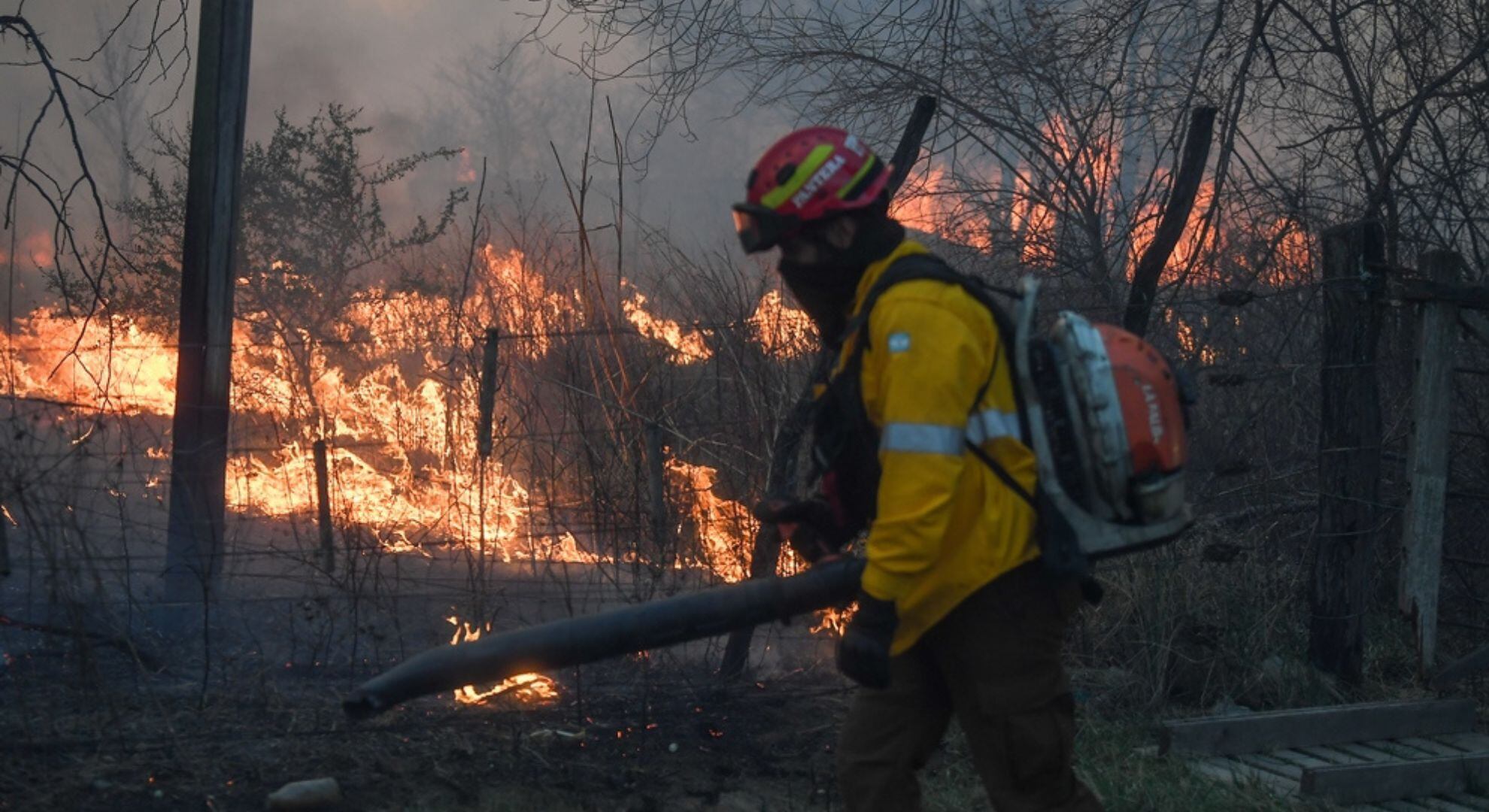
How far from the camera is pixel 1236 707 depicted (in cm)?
573

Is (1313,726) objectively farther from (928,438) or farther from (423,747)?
(423,747)

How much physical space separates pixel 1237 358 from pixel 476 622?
15.2 ft

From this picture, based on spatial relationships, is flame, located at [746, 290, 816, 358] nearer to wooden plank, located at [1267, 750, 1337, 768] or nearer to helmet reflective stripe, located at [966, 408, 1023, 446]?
wooden plank, located at [1267, 750, 1337, 768]

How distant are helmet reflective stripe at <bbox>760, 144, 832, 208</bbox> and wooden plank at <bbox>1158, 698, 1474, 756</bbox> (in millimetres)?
3041

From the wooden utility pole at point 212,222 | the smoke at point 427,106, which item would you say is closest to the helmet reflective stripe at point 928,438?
the wooden utility pole at point 212,222

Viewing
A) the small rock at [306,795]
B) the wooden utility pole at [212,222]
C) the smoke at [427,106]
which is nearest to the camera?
the small rock at [306,795]

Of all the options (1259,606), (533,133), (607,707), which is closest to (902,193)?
(1259,606)

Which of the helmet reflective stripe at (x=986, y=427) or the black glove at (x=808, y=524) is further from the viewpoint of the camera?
the black glove at (x=808, y=524)

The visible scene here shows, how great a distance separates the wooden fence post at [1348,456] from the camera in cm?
596

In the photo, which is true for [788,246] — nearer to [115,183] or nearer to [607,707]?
[607,707]

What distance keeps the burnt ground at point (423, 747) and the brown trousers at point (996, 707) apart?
4.98ft

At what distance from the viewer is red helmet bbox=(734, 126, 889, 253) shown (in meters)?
3.15

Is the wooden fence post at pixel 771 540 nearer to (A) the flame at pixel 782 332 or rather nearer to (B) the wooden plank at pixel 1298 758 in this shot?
(A) the flame at pixel 782 332

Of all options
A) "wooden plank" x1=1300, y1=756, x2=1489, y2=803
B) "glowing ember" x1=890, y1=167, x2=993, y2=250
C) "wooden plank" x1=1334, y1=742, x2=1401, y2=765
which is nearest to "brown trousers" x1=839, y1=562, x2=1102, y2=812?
"wooden plank" x1=1300, y1=756, x2=1489, y2=803
